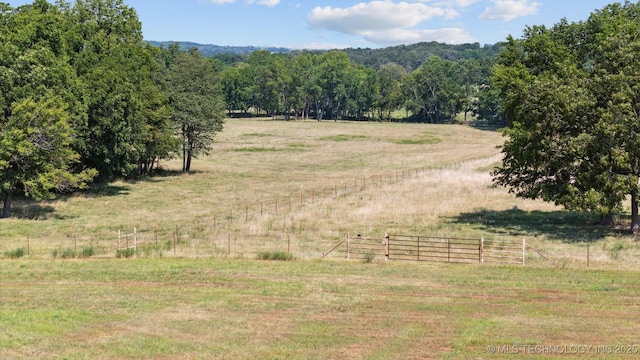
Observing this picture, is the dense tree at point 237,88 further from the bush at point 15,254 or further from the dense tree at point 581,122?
the bush at point 15,254

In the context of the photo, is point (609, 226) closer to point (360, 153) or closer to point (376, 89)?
point (360, 153)

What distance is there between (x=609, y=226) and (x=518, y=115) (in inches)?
389

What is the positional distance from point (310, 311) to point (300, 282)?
4.06 metres

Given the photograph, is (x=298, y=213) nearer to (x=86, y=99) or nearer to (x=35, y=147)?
(x=35, y=147)

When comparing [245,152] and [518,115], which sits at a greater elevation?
[518,115]

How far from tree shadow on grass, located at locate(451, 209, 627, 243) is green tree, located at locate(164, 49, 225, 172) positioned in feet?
118

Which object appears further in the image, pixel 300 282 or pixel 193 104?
pixel 193 104

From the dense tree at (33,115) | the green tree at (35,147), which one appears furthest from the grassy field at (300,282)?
the dense tree at (33,115)

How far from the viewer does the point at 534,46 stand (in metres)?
44.2

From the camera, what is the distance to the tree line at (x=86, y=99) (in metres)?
42.7

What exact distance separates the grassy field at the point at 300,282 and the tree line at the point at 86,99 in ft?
12.5

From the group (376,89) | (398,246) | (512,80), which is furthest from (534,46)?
(376,89)

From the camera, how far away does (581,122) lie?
121ft

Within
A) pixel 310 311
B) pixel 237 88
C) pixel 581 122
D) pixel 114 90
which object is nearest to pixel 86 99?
pixel 114 90
